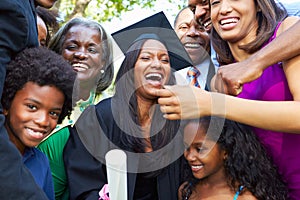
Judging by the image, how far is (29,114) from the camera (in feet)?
7.58

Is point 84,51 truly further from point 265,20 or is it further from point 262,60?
point 262,60

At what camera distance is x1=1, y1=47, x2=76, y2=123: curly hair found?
225 cm

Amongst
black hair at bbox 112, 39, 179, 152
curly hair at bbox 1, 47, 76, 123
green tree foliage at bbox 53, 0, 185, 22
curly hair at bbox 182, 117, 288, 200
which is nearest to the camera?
curly hair at bbox 1, 47, 76, 123

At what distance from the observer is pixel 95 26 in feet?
12.3

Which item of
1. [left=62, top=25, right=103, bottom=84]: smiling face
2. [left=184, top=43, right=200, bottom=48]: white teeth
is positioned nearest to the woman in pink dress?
[left=184, top=43, right=200, bottom=48]: white teeth

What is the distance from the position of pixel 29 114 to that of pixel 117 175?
536 millimetres

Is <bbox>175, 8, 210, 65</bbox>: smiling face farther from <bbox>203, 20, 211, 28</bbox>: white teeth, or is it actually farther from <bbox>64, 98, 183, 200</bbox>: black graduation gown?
<bbox>64, 98, 183, 200</bbox>: black graduation gown

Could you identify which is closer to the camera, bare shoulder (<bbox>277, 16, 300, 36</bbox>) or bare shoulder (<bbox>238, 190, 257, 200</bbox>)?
bare shoulder (<bbox>277, 16, 300, 36</bbox>)

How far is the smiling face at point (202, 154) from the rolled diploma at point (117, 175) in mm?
436

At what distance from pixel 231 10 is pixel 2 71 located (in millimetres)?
1284

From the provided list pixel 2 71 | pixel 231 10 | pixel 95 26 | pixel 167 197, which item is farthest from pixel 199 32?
pixel 2 71

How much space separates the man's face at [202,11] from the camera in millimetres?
3499

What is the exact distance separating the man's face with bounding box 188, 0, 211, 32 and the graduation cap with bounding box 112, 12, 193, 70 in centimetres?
45

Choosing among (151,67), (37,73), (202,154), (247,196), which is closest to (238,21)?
(151,67)
